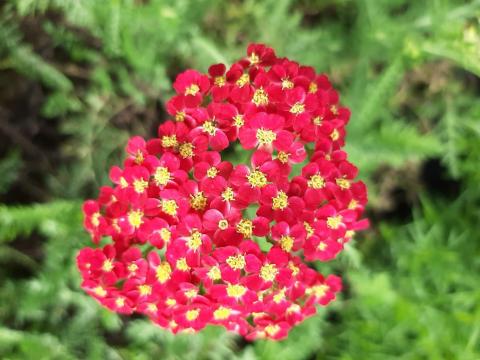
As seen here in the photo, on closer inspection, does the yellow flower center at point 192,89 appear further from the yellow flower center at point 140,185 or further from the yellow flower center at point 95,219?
the yellow flower center at point 95,219

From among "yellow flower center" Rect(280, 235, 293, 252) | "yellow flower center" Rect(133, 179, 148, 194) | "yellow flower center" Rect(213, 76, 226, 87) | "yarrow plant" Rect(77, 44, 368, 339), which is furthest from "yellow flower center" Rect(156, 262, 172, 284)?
"yellow flower center" Rect(213, 76, 226, 87)

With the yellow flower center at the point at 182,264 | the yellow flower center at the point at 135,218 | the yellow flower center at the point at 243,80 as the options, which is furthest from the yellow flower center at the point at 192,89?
the yellow flower center at the point at 182,264

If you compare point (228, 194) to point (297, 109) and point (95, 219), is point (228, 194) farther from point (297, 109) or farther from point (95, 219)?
point (95, 219)

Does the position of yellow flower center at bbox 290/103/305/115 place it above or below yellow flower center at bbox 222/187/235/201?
above

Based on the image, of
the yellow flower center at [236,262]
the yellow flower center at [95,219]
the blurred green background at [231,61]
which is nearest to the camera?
the yellow flower center at [236,262]

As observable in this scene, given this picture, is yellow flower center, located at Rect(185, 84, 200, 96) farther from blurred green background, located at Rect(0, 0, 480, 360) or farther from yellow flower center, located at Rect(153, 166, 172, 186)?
blurred green background, located at Rect(0, 0, 480, 360)

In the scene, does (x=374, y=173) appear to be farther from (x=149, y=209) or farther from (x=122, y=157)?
(x=149, y=209)

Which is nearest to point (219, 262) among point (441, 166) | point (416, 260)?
point (416, 260)
